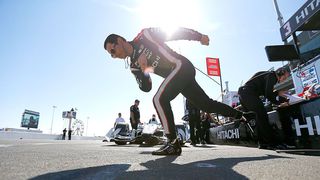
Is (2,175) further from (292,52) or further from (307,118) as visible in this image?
(292,52)

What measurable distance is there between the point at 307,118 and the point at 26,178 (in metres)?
3.27

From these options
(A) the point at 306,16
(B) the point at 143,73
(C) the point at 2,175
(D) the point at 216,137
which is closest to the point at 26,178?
(C) the point at 2,175

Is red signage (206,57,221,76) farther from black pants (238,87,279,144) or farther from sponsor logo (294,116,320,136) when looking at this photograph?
sponsor logo (294,116,320,136)

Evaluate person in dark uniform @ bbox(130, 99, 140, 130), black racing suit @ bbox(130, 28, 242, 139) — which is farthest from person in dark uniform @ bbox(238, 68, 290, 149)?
person in dark uniform @ bbox(130, 99, 140, 130)

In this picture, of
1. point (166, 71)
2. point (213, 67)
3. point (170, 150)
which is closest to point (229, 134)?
point (166, 71)

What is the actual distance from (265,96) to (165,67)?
192cm

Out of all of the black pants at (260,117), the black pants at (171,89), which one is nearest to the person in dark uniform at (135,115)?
the black pants at (260,117)

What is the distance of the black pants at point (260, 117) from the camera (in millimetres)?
3582

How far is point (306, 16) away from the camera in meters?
8.00

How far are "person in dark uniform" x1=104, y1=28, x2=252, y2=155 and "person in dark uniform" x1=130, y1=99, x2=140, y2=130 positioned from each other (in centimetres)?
546

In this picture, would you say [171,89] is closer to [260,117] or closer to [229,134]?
[260,117]

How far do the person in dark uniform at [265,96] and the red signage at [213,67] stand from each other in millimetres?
11008

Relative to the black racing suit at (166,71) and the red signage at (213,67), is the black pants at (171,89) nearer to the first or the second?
the black racing suit at (166,71)

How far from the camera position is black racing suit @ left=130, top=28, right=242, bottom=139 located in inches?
110
